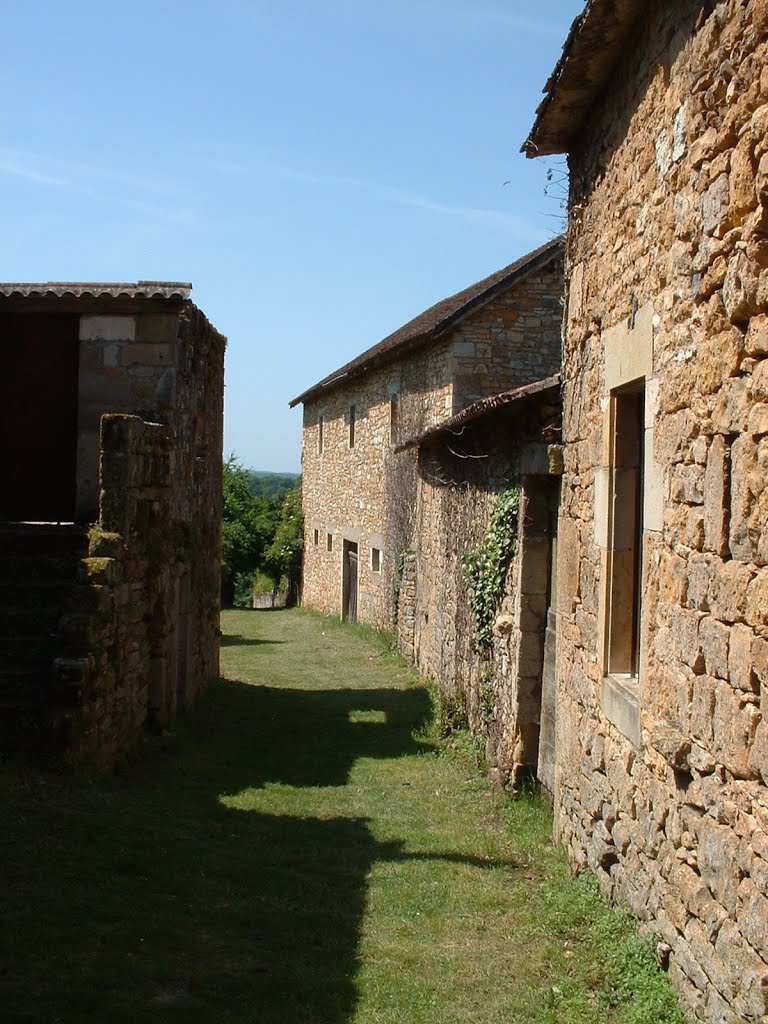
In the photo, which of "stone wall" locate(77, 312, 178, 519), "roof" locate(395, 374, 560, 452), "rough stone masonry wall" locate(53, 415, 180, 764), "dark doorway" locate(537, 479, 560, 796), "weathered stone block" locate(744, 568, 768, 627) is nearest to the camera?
"weathered stone block" locate(744, 568, 768, 627)

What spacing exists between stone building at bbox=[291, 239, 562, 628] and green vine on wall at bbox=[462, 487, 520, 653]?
4.77 meters

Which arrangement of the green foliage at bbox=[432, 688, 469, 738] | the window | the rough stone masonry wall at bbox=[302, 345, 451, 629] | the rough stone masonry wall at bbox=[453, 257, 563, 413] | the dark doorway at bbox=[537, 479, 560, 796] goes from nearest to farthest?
1. the dark doorway at bbox=[537, 479, 560, 796]
2. the green foliage at bbox=[432, 688, 469, 738]
3. the rough stone masonry wall at bbox=[453, 257, 563, 413]
4. the rough stone masonry wall at bbox=[302, 345, 451, 629]
5. the window

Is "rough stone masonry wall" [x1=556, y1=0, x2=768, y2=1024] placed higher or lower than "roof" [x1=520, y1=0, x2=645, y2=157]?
lower

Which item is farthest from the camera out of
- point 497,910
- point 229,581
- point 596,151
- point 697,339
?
point 229,581

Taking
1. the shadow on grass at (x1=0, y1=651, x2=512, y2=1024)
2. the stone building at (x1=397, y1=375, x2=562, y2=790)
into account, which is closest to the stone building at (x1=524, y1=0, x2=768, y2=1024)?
the stone building at (x1=397, y1=375, x2=562, y2=790)

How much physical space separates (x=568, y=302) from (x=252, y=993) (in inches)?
174

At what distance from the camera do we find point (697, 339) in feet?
13.0

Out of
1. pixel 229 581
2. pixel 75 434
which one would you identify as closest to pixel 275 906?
pixel 75 434

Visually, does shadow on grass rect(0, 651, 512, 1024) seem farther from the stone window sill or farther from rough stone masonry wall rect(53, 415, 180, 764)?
the stone window sill

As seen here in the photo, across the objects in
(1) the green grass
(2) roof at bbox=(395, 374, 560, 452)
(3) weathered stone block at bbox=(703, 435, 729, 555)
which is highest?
(2) roof at bbox=(395, 374, 560, 452)

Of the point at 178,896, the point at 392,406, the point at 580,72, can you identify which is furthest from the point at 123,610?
the point at 392,406

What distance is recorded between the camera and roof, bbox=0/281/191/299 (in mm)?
9820

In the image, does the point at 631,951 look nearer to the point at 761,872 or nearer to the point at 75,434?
the point at 761,872

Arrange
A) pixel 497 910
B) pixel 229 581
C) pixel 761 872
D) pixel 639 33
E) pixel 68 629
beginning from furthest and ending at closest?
pixel 229 581 → pixel 68 629 → pixel 497 910 → pixel 639 33 → pixel 761 872
